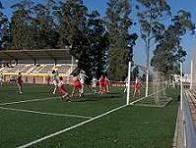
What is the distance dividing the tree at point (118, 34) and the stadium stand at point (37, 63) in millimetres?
13421

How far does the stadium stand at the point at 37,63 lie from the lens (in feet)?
247

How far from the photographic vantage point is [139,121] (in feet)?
54.1

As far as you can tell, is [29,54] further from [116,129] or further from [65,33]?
[116,129]

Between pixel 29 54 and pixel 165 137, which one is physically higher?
pixel 29 54

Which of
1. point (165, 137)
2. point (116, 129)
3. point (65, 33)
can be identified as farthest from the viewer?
point (65, 33)

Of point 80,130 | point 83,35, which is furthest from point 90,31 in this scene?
point 80,130

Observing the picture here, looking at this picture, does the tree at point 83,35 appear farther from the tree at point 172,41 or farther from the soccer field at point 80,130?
the soccer field at point 80,130

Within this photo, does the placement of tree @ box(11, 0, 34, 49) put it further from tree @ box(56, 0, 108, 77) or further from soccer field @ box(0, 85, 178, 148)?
soccer field @ box(0, 85, 178, 148)

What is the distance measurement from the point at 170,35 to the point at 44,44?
2466cm

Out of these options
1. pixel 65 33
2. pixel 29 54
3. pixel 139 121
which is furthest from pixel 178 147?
pixel 65 33

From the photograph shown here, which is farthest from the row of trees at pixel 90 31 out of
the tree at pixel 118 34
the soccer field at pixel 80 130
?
the soccer field at pixel 80 130

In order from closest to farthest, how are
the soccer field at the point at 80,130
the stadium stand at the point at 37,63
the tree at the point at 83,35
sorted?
the soccer field at the point at 80,130
the stadium stand at the point at 37,63
the tree at the point at 83,35

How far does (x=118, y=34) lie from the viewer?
89188mm

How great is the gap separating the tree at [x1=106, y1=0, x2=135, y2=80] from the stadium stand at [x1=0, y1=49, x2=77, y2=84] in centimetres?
1342
